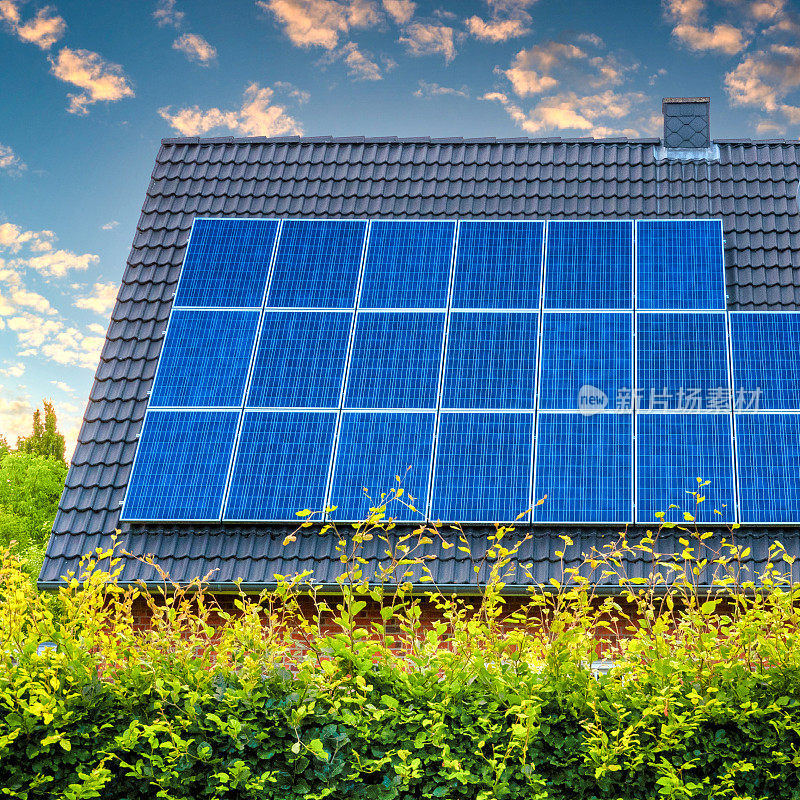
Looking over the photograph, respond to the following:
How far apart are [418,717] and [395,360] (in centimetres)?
558

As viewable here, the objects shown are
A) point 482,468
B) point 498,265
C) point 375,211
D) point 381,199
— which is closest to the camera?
point 482,468

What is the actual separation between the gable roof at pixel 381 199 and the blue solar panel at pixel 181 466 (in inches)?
10.2

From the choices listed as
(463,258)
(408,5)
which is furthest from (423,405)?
(408,5)

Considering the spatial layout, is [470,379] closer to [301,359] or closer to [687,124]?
[301,359]

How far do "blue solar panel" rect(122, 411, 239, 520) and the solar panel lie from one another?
228 mm

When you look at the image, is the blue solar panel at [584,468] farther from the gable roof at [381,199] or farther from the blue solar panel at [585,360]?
the gable roof at [381,199]

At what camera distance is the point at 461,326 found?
1022 centimetres

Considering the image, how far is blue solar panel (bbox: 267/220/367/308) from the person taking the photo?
10672 millimetres

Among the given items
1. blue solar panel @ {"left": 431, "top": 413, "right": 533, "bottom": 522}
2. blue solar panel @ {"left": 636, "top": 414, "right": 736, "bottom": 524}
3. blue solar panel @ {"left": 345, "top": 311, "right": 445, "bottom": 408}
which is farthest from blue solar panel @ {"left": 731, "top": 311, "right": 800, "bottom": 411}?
blue solar panel @ {"left": 345, "top": 311, "right": 445, "bottom": 408}

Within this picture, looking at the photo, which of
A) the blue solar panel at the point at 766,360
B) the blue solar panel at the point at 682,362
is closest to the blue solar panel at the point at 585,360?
the blue solar panel at the point at 682,362

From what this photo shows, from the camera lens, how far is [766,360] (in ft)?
31.8

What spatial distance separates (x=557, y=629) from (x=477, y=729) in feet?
2.53

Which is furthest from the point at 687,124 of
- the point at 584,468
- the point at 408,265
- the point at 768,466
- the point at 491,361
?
the point at 584,468

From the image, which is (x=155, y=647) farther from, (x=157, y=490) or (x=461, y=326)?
(x=461, y=326)
